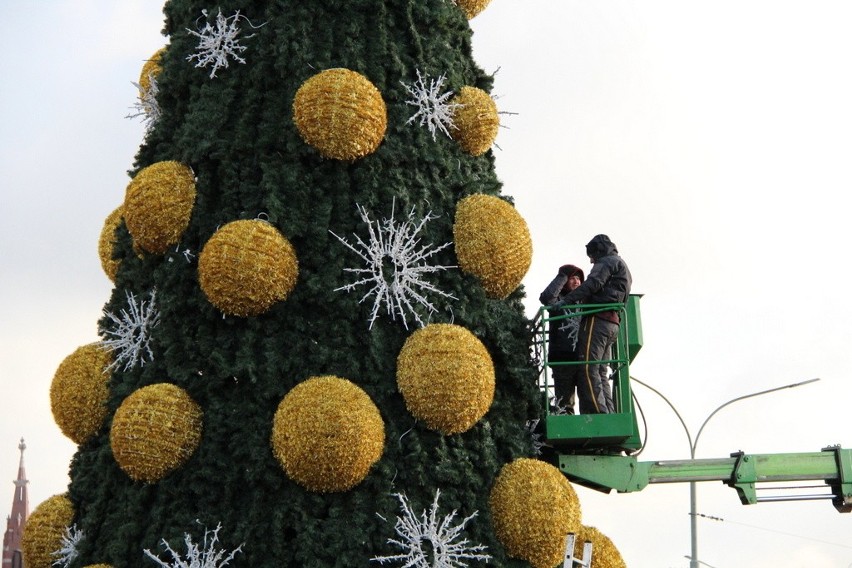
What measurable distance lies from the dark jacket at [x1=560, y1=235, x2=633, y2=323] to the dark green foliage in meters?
0.58

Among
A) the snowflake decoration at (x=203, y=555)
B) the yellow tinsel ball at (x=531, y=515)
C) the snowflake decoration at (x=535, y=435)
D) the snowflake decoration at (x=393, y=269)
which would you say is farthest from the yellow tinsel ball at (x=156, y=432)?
the snowflake decoration at (x=535, y=435)

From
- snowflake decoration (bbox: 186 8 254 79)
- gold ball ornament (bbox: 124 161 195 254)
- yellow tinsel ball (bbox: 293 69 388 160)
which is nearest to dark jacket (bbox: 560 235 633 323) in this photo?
yellow tinsel ball (bbox: 293 69 388 160)

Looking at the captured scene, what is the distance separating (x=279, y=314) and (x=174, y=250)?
1.21m

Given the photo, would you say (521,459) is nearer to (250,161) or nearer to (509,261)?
(509,261)

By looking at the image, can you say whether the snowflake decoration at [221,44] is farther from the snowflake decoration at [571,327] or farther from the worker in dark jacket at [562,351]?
the snowflake decoration at [571,327]

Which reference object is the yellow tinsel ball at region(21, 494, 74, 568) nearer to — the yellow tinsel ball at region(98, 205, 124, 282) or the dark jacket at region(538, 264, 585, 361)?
the yellow tinsel ball at region(98, 205, 124, 282)

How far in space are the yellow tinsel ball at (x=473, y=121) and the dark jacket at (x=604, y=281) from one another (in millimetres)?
1406

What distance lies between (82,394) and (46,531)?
1228mm

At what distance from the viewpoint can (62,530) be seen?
12227 mm

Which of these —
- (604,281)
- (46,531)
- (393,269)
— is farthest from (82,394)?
(604,281)

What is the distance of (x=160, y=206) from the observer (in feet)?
39.4

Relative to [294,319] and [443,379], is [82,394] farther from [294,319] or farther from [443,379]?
[443,379]

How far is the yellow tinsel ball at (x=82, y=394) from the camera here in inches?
485

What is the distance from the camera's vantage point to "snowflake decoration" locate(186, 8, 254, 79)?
1238 cm
